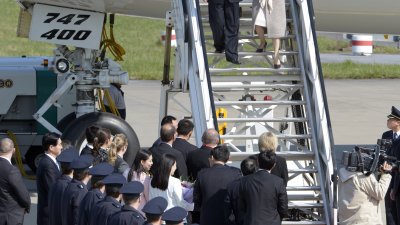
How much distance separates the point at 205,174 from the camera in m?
10.3

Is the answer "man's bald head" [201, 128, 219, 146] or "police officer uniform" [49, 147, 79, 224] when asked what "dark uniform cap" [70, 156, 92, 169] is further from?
"man's bald head" [201, 128, 219, 146]

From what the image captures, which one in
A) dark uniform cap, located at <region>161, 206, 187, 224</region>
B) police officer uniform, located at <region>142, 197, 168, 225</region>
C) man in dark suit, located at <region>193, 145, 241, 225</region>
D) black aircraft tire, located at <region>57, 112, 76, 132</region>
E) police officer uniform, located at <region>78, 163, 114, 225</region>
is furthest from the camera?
black aircraft tire, located at <region>57, 112, 76, 132</region>

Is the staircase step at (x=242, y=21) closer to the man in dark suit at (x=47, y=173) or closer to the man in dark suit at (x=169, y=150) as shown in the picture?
the man in dark suit at (x=169, y=150)

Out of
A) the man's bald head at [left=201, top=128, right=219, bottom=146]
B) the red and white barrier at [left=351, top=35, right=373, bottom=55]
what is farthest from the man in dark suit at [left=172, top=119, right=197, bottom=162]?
the red and white barrier at [left=351, top=35, right=373, bottom=55]

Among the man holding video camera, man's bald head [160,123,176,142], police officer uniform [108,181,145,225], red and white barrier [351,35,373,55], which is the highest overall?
red and white barrier [351,35,373,55]

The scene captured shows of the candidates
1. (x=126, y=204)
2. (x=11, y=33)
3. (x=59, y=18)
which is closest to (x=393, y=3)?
(x=59, y=18)

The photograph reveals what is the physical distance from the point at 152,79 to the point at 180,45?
60.3 feet

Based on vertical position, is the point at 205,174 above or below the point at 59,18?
below

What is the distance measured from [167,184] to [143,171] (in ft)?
1.55

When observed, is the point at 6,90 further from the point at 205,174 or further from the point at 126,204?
the point at 126,204

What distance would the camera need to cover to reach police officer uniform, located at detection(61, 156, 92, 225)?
10.0 meters

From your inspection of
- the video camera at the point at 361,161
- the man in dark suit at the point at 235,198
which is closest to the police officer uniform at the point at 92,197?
the man in dark suit at the point at 235,198

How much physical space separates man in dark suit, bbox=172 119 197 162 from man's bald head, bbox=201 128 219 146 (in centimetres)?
50

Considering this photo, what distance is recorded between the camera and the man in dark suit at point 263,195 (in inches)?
A: 396
